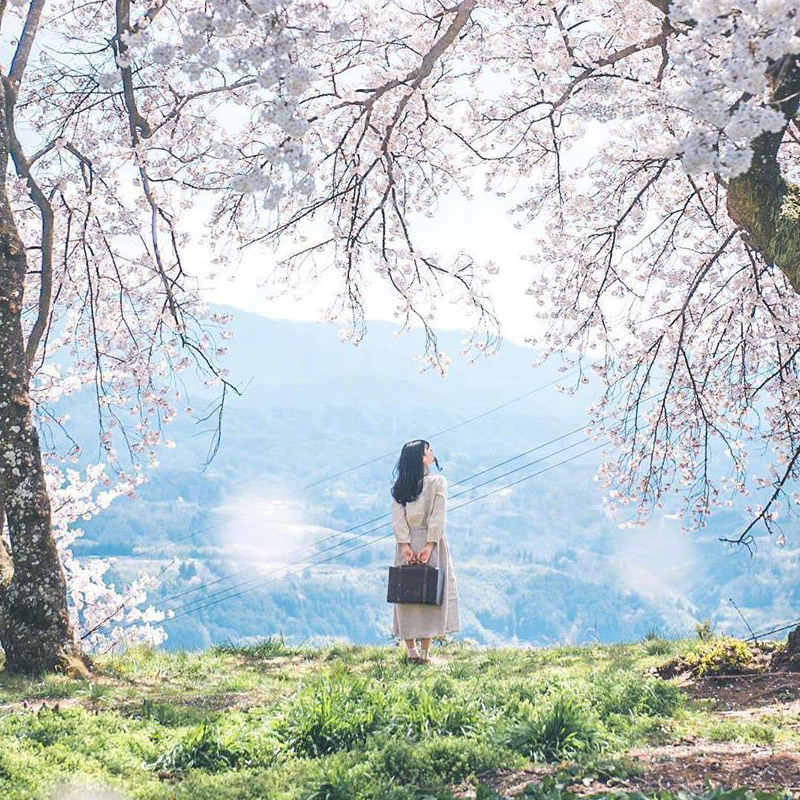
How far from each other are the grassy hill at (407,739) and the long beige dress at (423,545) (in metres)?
1.29

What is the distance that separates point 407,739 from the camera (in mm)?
4281

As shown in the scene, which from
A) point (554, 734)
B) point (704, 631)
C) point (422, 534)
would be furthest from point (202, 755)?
point (704, 631)

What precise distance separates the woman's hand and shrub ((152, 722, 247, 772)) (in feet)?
9.82

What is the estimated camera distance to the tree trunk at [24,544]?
616 cm

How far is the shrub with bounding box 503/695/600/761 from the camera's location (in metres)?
4.23

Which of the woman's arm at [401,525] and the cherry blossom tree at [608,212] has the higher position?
the cherry blossom tree at [608,212]

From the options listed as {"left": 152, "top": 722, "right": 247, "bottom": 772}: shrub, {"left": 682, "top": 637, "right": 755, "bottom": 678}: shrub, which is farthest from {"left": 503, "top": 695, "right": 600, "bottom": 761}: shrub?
A: {"left": 682, "top": 637, "right": 755, "bottom": 678}: shrub

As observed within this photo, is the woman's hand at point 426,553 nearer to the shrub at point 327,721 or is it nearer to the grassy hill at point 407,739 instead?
the grassy hill at point 407,739

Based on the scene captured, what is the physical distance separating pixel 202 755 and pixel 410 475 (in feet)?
10.8

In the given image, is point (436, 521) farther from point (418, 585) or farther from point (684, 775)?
point (684, 775)

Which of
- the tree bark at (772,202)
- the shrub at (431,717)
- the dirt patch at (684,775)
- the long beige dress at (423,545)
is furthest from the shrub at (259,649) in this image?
the tree bark at (772,202)

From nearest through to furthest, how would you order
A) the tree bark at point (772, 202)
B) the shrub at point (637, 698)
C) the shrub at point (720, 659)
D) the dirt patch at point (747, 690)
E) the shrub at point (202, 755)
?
the shrub at point (202, 755)
the tree bark at point (772, 202)
the shrub at point (637, 698)
the dirt patch at point (747, 690)
the shrub at point (720, 659)

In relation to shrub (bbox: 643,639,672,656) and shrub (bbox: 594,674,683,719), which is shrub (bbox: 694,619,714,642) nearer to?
shrub (bbox: 643,639,672,656)

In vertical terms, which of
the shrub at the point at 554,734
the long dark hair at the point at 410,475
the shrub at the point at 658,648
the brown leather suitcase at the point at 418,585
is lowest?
the shrub at the point at 554,734
